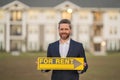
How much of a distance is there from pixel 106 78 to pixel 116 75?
0.16 metres

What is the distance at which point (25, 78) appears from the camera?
154 inches

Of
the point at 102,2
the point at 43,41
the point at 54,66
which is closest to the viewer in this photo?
the point at 54,66

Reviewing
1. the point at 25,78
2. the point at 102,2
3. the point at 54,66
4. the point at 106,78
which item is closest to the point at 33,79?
the point at 25,78

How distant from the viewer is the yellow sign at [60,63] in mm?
2078

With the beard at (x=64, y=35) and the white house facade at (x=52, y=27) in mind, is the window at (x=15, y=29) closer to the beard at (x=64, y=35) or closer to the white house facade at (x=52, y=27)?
the white house facade at (x=52, y=27)

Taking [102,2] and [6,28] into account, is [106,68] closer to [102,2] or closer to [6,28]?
[102,2]

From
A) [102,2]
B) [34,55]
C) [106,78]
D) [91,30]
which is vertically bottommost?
[106,78]

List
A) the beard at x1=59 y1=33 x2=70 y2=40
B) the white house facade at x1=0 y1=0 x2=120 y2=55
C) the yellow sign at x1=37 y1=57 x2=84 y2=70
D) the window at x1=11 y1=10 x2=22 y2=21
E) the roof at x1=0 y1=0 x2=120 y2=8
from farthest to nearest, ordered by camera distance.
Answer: the window at x1=11 y1=10 x2=22 y2=21
the white house facade at x1=0 y1=0 x2=120 y2=55
the roof at x1=0 y1=0 x2=120 y2=8
the yellow sign at x1=37 y1=57 x2=84 y2=70
the beard at x1=59 y1=33 x2=70 y2=40

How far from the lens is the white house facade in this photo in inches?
157

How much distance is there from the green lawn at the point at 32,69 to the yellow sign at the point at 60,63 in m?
1.66

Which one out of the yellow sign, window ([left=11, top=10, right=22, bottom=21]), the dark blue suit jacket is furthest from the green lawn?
the dark blue suit jacket

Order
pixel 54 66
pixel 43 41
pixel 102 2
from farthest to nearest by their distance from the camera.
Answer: pixel 43 41, pixel 102 2, pixel 54 66

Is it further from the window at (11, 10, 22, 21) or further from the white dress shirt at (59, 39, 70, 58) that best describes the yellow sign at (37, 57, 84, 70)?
the window at (11, 10, 22, 21)

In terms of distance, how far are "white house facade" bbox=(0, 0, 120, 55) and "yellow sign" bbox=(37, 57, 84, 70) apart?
1758mm
